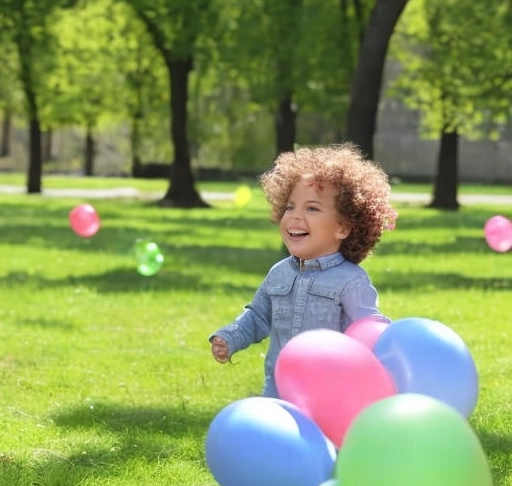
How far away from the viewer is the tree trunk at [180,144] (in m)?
29.6

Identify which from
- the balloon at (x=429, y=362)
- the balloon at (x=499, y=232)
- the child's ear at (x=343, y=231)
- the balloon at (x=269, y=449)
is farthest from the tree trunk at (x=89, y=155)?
the balloon at (x=269, y=449)

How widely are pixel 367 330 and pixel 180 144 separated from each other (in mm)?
25502

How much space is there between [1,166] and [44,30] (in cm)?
2737

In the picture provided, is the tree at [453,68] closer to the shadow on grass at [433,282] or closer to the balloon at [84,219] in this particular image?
the shadow on grass at [433,282]

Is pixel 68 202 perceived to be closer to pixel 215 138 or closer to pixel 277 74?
pixel 277 74

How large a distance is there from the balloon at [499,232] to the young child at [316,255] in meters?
9.95

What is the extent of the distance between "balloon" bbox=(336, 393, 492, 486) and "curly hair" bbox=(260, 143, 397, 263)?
1655 mm

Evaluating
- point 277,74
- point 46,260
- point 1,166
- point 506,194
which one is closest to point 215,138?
point 506,194

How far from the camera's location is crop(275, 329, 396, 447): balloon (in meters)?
4.45

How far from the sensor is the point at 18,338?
33.4 ft

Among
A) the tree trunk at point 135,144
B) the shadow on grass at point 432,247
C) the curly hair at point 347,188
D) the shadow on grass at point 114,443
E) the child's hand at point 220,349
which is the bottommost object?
the tree trunk at point 135,144

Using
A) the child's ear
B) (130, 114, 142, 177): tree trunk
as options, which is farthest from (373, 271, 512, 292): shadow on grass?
(130, 114, 142, 177): tree trunk

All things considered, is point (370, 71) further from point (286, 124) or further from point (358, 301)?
point (286, 124)

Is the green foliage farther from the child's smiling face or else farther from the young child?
the child's smiling face
